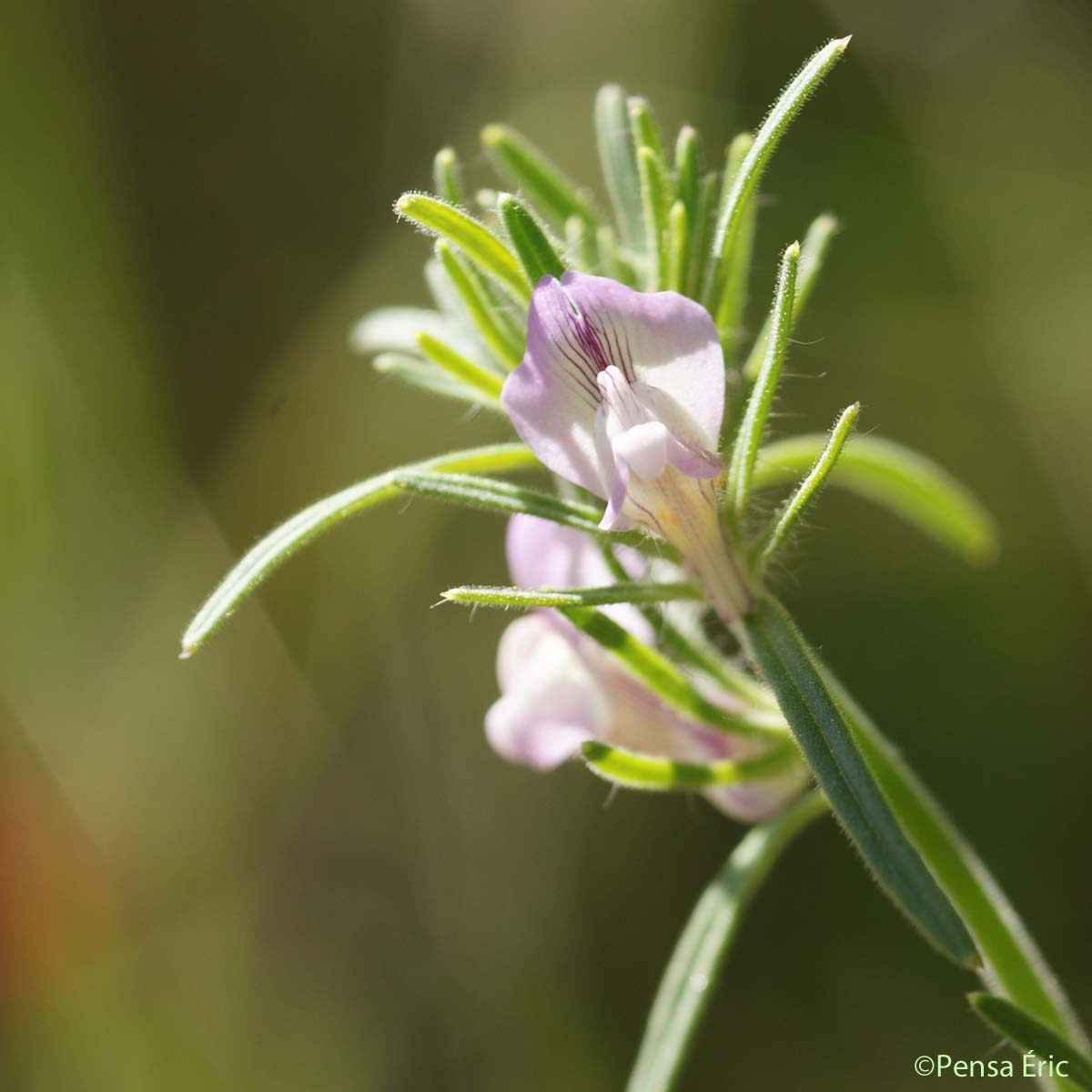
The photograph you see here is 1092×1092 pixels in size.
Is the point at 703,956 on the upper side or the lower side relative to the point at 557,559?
lower

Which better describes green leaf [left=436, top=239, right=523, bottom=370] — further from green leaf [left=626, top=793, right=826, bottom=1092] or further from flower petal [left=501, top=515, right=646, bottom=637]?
green leaf [left=626, top=793, right=826, bottom=1092]

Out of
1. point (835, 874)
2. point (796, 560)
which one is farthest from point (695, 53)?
point (835, 874)

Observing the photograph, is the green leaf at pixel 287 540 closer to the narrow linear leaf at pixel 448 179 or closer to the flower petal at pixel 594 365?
the flower petal at pixel 594 365

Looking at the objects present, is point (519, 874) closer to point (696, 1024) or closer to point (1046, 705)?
point (1046, 705)

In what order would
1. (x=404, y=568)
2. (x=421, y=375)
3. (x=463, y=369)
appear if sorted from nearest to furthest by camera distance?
(x=463, y=369) < (x=421, y=375) < (x=404, y=568)

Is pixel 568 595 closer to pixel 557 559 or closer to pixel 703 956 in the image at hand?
pixel 557 559

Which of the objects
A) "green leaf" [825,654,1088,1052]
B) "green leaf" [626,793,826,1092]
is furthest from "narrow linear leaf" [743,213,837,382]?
"green leaf" [626,793,826,1092]

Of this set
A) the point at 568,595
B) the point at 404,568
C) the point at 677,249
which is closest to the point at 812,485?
the point at 568,595
